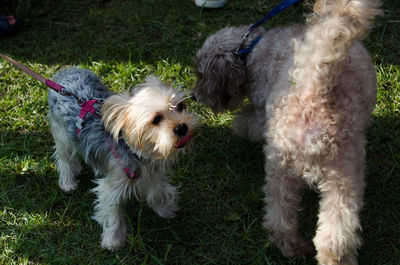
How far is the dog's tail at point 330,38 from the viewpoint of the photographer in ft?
7.02

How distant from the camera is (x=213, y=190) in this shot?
3.68 meters

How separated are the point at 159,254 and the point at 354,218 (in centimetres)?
158

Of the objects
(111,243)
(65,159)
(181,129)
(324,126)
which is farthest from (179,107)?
(65,159)

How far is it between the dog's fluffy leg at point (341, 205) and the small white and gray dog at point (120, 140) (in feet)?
3.20

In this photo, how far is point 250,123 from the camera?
3.65 meters

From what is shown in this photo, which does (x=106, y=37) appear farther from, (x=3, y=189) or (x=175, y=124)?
(x=175, y=124)

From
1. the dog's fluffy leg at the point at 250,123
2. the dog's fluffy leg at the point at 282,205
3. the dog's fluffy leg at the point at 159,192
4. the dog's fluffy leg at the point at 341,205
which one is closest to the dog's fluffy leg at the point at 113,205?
the dog's fluffy leg at the point at 159,192

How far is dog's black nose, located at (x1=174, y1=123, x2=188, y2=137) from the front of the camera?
258 cm

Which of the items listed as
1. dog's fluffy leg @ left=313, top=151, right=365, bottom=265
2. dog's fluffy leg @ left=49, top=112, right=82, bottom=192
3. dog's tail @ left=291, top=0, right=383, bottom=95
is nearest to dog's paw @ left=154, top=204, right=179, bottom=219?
dog's fluffy leg @ left=49, top=112, right=82, bottom=192

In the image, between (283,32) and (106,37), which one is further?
(106,37)

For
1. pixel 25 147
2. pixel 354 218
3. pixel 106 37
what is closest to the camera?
pixel 354 218

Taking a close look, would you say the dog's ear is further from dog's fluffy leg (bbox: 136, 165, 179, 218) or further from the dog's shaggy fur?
dog's fluffy leg (bbox: 136, 165, 179, 218)

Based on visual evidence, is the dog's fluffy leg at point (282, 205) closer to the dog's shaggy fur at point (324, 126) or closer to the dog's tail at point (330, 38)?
the dog's shaggy fur at point (324, 126)

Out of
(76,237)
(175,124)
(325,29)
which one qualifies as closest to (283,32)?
(325,29)
